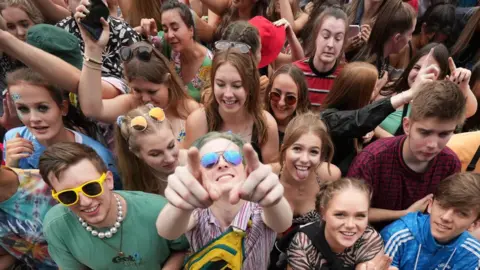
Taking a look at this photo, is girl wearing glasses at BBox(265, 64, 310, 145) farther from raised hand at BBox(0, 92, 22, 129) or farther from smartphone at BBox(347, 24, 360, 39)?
raised hand at BBox(0, 92, 22, 129)

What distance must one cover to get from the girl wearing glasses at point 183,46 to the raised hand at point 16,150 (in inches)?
51.1

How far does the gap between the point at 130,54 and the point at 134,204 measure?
3.48 feet

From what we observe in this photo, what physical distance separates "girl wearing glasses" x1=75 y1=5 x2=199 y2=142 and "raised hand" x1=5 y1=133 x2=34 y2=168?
13.6 inches

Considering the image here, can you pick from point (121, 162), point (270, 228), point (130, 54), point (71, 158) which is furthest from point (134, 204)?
point (130, 54)

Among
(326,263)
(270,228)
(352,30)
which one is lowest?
(326,263)

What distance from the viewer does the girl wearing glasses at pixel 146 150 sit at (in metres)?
2.08

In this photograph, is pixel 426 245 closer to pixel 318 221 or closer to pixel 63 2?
pixel 318 221

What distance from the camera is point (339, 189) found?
6.27 ft

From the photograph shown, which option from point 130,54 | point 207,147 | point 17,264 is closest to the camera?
point 207,147

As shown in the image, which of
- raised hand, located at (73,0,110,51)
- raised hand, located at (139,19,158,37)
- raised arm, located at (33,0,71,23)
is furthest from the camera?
raised arm, located at (33,0,71,23)

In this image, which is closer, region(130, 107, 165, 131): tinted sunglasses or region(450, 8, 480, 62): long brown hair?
region(130, 107, 165, 131): tinted sunglasses

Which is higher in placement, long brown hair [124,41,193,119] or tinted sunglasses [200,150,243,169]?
tinted sunglasses [200,150,243,169]

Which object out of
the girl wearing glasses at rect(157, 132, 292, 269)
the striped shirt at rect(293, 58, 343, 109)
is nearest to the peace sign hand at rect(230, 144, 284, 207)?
the girl wearing glasses at rect(157, 132, 292, 269)

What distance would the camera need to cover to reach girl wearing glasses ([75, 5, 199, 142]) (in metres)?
2.18
